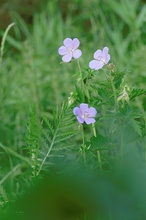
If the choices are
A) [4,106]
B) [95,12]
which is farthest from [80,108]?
[95,12]

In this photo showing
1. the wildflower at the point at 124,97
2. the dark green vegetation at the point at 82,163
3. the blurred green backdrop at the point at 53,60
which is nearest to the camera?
the dark green vegetation at the point at 82,163

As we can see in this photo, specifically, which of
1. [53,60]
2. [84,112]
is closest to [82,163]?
[84,112]

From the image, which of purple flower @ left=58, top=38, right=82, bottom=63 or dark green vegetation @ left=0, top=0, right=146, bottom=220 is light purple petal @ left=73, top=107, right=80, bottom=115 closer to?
dark green vegetation @ left=0, top=0, right=146, bottom=220

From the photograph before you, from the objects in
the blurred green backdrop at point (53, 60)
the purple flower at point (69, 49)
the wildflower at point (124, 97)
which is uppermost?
the blurred green backdrop at point (53, 60)

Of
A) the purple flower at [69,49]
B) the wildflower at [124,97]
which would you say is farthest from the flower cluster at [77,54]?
the wildflower at [124,97]

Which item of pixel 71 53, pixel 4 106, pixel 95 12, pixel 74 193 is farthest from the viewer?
pixel 95 12

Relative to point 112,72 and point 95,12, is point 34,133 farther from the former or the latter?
point 95,12

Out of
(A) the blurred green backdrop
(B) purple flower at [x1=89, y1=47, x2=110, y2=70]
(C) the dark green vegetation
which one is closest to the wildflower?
(C) the dark green vegetation

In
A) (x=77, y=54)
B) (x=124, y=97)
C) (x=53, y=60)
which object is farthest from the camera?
(x=53, y=60)

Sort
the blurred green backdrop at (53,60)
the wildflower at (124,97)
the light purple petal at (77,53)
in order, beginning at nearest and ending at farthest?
1. the wildflower at (124,97)
2. the light purple petal at (77,53)
3. the blurred green backdrop at (53,60)

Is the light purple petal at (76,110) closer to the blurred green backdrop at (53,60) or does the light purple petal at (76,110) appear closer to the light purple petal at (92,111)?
the light purple petal at (92,111)

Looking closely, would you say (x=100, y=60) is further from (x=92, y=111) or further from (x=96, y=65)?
(x=92, y=111)
